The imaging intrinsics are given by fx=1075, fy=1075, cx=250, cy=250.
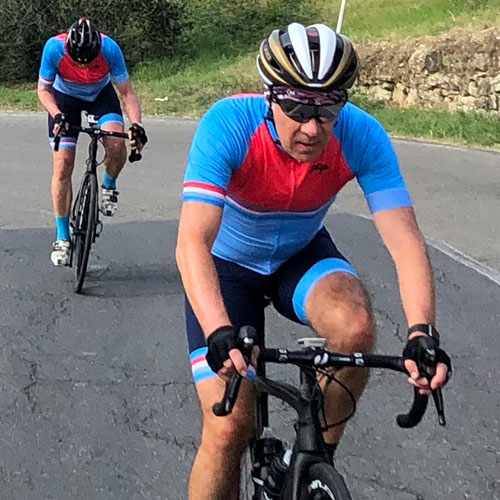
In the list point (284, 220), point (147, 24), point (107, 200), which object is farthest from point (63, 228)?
point (147, 24)

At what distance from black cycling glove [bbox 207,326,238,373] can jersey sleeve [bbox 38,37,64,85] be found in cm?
573

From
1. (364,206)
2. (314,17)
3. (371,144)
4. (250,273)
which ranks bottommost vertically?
(314,17)

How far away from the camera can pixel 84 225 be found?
26.8 feet

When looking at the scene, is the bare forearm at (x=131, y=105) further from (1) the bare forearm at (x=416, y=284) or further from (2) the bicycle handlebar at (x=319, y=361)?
(2) the bicycle handlebar at (x=319, y=361)

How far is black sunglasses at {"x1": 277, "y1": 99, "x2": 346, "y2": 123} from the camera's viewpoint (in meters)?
3.40

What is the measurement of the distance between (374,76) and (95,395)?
51.5ft

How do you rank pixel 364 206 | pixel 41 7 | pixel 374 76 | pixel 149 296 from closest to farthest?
pixel 149 296
pixel 364 206
pixel 374 76
pixel 41 7

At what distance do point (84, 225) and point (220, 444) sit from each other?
478 cm

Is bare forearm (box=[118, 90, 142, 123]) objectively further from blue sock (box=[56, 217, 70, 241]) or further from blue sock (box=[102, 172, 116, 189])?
blue sock (box=[56, 217, 70, 241])

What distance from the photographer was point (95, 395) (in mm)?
5879

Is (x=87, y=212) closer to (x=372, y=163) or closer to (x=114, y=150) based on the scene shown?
(x=114, y=150)

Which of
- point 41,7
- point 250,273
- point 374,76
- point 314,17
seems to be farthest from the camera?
point 314,17

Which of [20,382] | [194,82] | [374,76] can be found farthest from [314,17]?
[20,382]

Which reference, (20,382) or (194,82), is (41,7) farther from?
(20,382)
